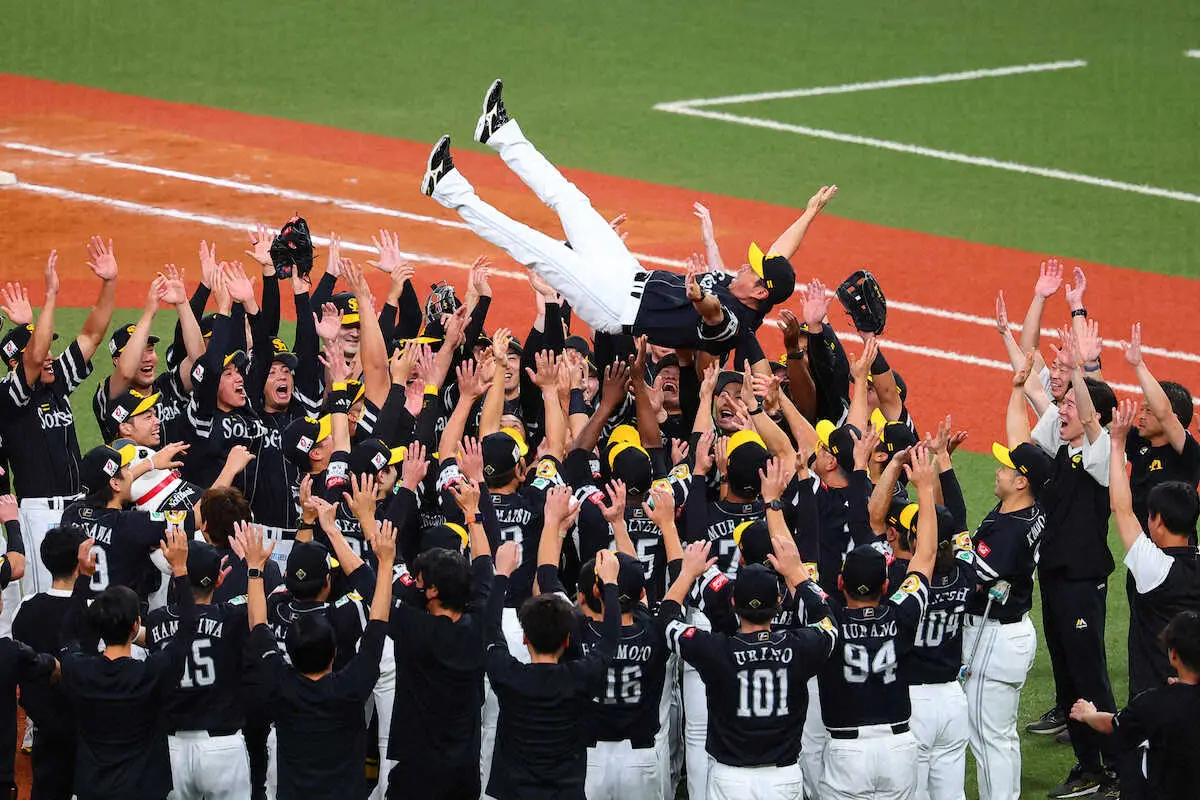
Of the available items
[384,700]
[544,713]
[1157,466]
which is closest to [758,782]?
[544,713]

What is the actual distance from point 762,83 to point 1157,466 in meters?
16.1

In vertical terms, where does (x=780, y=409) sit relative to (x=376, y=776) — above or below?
above

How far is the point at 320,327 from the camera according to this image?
381 inches

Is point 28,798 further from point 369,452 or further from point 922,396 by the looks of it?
point 922,396

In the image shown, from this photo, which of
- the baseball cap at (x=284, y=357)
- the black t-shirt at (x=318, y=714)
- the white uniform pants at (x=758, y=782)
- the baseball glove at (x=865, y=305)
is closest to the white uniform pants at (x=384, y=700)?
the black t-shirt at (x=318, y=714)

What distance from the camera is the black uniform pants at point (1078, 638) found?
884cm

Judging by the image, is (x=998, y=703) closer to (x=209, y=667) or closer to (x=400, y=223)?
(x=209, y=667)

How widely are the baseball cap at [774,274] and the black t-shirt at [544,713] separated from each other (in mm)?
2889

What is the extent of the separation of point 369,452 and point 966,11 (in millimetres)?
22579

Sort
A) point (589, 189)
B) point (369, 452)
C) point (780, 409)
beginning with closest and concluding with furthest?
point (369, 452), point (780, 409), point (589, 189)

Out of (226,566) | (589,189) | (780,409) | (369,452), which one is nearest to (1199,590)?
(780,409)

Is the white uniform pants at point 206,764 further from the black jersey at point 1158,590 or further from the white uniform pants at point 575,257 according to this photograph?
the black jersey at point 1158,590

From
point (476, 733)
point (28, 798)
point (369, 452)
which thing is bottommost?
point (28, 798)

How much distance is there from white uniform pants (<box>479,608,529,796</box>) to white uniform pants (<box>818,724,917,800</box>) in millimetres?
1642
